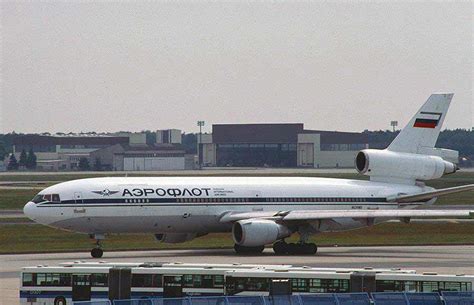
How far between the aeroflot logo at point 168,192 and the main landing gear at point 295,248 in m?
5.17

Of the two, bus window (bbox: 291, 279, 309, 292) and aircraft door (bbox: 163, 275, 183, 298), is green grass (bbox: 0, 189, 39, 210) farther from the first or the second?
bus window (bbox: 291, 279, 309, 292)

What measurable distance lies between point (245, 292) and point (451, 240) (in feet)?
140

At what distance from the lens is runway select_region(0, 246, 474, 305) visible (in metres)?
59.8

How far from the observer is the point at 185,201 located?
234 ft

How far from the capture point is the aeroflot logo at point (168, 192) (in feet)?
229

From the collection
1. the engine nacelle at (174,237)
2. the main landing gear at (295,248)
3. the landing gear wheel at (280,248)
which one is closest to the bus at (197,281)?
the main landing gear at (295,248)

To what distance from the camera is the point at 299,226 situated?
239 feet

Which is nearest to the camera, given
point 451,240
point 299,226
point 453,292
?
point 453,292

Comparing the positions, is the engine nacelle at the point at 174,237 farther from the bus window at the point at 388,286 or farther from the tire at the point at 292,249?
the bus window at the point at 388,286

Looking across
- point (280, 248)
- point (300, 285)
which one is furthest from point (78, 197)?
point (300, 285)

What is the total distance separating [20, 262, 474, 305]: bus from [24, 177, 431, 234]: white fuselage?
2307cm

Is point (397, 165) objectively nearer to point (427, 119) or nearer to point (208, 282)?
point (427, 119)

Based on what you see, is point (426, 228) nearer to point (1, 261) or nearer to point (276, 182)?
point (276, 182)

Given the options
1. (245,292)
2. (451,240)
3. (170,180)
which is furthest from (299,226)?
(245,292)
